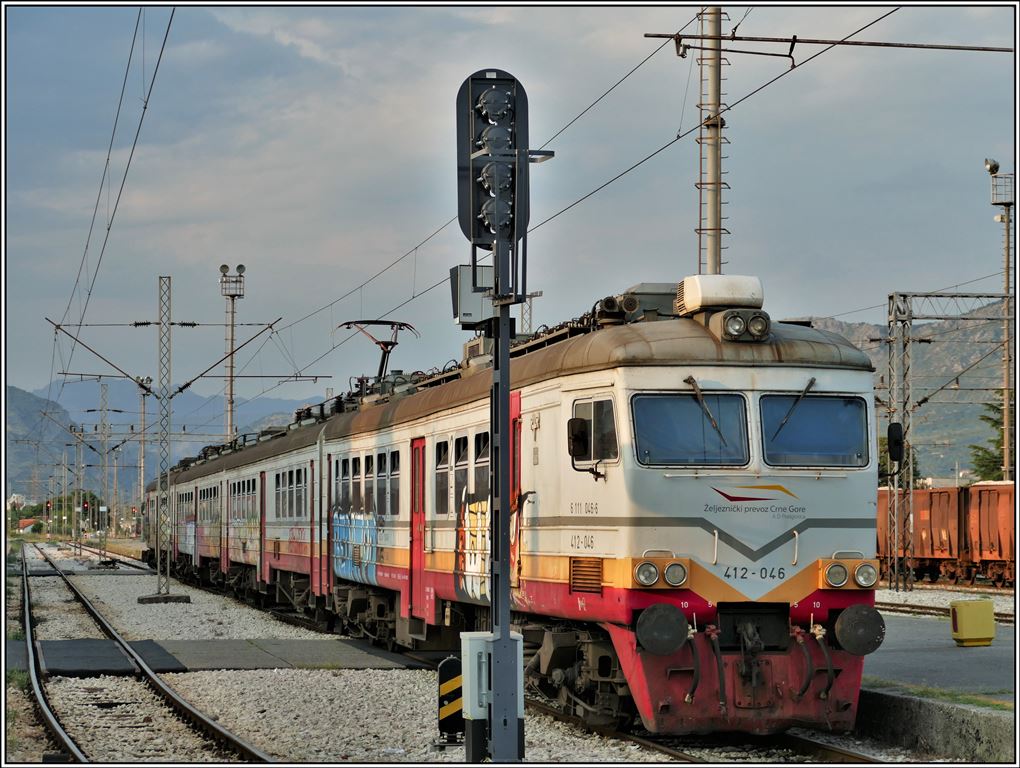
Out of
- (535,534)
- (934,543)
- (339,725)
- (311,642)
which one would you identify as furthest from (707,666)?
(934,543)

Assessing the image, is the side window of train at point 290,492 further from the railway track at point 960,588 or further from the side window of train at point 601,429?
the railway track at point 960,588

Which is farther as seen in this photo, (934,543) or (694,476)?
(934,543)

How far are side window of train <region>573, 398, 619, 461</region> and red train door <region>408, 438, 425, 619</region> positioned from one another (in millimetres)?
5524

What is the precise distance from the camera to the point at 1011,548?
4028cm

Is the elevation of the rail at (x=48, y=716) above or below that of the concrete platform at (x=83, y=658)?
above

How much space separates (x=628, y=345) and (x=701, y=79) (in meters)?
14.2

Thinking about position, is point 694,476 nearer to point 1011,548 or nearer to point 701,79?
point 701,79

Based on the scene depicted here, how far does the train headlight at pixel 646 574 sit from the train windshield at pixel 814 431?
4.35 ft

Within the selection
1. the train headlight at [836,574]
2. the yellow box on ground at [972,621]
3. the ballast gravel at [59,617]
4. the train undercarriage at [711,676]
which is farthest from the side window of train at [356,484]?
the train headlight at [836,574]

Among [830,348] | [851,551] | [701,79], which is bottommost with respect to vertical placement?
[851,551]

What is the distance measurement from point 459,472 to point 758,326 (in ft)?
15.2

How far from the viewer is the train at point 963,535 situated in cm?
4097

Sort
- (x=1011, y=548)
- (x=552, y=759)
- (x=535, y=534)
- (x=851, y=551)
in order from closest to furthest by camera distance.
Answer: (x=552, y=759)
(x=851, y=551)
(x=535, y=534)
(x=1011, y=548)

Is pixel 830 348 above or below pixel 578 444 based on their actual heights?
above
